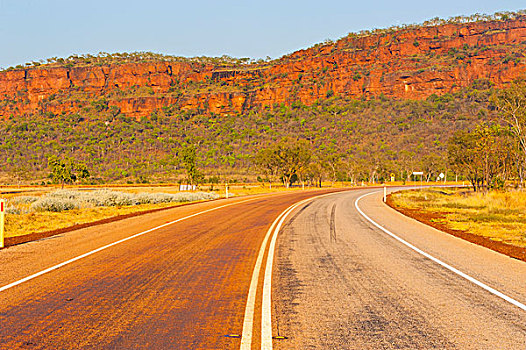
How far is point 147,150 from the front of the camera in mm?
118312

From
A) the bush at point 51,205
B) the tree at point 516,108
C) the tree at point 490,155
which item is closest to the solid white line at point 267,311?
the bush at point 51,205

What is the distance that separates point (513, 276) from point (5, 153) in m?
128

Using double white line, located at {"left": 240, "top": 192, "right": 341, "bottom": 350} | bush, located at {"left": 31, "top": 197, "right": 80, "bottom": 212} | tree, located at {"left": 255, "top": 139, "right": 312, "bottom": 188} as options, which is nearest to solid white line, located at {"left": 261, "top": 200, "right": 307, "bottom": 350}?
double white line, located at {"left": 240, "top": 192, "right": 341, "bottom": 350}

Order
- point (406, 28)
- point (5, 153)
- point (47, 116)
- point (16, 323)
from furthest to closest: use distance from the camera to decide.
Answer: point (406, 28) < point (47, 116) < point (5, 153) < point (16, 323)

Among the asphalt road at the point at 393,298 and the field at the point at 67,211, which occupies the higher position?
the asphalt road at the point at 393,298

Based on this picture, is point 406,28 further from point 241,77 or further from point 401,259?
point 401,259

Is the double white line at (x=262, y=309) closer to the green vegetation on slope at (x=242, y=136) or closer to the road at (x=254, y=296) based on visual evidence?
the road at (x=254, y=296)

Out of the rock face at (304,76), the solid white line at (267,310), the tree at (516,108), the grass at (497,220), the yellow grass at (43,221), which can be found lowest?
the yellow grass at (43,221)

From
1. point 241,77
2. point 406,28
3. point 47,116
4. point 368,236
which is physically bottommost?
point 368,236

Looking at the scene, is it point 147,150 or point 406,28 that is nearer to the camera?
point 147,150

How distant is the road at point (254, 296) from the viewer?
4492 millimetres

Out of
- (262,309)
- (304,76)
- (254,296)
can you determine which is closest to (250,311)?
(262,309)

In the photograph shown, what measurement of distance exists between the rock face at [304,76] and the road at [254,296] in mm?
142914

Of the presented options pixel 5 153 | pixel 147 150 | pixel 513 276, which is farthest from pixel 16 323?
pixel 5 153
